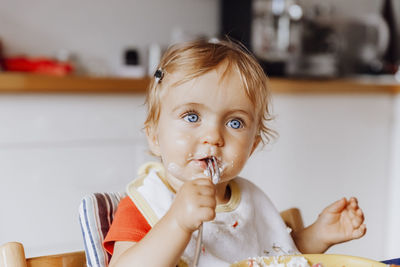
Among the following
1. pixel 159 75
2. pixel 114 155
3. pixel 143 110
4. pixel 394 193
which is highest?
pixel 159 75

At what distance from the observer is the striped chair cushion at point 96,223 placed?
2.63ft

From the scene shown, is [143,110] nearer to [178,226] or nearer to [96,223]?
[96,223]

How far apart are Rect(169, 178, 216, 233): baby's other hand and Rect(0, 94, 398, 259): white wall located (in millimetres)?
1246

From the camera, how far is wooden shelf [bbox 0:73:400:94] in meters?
1.66

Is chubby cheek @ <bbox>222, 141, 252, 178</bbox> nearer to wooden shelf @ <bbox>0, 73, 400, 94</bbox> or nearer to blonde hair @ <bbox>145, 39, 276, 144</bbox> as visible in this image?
blonde hair @ <bbox>145, 39, 276, 144</bbox>

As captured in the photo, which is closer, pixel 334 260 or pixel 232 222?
pixel 334 260

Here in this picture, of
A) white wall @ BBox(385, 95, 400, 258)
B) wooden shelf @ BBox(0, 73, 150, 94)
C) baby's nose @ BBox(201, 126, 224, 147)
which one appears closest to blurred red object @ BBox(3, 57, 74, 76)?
wooden shelf @ BBox(0, 73, 150, 94)

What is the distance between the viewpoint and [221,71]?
72cm

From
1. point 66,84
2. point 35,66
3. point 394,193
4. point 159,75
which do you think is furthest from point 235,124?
point 394,193

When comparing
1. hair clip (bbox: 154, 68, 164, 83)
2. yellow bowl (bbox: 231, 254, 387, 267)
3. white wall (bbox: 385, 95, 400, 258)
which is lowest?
white wall (bbox: 385, 95, 400, 258)

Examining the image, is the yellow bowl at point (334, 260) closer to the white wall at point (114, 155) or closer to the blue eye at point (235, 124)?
the blue eye at point (235, 124)

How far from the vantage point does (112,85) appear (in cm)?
182

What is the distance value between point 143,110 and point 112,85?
0.55ft

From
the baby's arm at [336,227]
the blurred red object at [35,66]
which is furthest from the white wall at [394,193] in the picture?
the baby's arm at [336,227]
